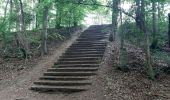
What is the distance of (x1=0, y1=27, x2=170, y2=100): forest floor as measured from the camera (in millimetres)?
10938

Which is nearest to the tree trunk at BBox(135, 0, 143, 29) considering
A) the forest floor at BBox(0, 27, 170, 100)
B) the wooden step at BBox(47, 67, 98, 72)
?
the forest floor at BBox(0, 27, 170, 100)

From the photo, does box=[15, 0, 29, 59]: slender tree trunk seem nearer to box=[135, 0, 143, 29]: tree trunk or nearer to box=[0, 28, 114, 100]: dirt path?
box=[0, 28, 114, 100]: dirt path

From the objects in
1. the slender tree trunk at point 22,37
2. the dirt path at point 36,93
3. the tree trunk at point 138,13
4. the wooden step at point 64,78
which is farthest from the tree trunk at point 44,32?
the tree trunk at point 138,13

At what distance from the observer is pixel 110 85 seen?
38.3 ft

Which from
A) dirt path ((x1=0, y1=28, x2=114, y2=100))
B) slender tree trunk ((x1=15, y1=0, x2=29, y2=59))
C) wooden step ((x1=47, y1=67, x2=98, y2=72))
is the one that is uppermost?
slender tree trunk ((x1=15, y1=0, x2=29, y2=59))

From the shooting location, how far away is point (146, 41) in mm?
12406

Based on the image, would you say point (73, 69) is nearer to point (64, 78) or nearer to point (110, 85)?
point (64, 78)

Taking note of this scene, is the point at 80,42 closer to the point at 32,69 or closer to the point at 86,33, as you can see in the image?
the point at 86,33

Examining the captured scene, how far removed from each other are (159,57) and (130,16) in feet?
12.5

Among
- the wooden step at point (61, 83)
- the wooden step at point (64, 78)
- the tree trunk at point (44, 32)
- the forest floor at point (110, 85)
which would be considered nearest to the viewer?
the forest floor at point (110, 85)

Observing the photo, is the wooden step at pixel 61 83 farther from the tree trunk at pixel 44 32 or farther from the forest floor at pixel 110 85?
the tree trunk at pixel 44 32

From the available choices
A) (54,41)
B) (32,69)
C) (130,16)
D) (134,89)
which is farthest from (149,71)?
(54,41)

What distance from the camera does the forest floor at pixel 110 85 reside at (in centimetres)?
1094

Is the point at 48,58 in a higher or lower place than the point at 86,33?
lower
